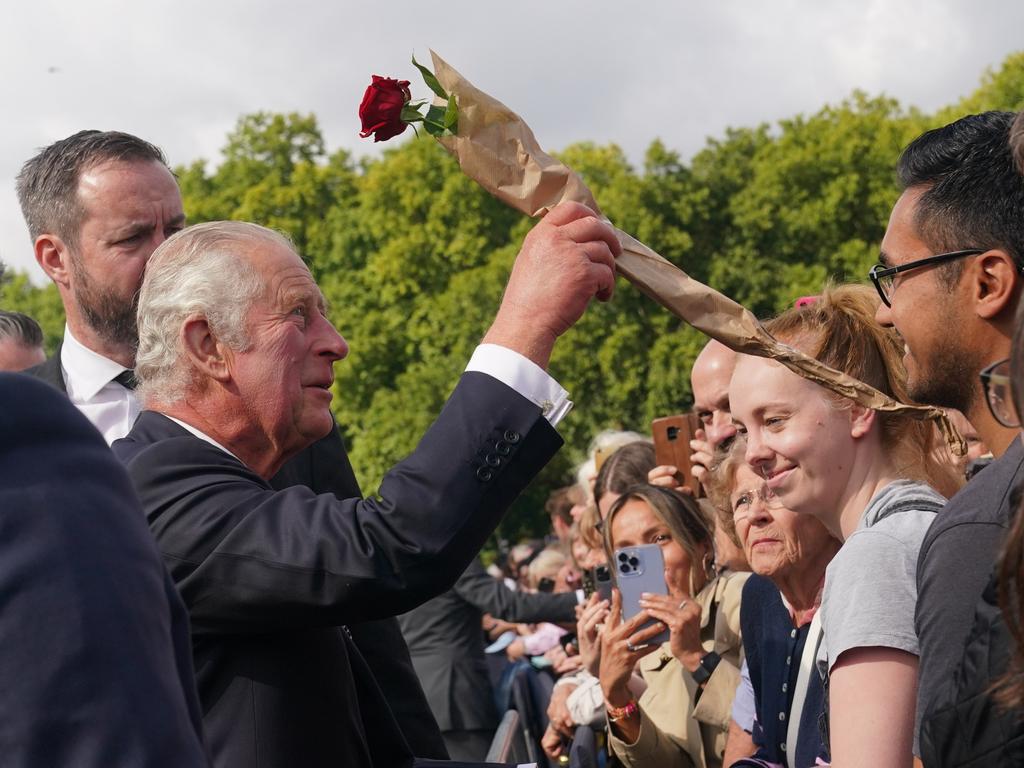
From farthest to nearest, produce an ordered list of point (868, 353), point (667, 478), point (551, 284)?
point (667, 478) → point (868, 353) → point (551, 284)

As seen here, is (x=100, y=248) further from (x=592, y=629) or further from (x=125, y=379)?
(x=592, y=629)

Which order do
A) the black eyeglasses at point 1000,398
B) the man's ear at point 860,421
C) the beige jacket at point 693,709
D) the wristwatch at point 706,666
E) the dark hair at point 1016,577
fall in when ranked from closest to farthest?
the dark hair at point 1016,577 → the black eyeglasses at point 1000,398 → the man's ear at point 860,421 → the beige jacket at point 693,709 → the wristwatch at point 706,666

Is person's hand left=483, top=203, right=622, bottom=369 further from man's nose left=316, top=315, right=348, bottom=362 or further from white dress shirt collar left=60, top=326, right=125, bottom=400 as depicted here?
white dress shirt collar left=60, top=326, right=125, bottom=400

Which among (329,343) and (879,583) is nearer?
(879,583)

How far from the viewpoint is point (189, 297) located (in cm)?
283

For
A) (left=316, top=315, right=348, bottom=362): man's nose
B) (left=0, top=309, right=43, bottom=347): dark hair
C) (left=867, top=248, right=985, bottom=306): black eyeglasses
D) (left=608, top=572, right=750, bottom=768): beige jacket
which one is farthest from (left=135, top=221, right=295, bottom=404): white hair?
(left=0, top=309, right=43, bottom=347): dark hair

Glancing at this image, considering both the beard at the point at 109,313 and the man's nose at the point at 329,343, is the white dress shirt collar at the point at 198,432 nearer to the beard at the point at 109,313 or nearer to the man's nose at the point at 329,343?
the man's nose at the point at 329,343

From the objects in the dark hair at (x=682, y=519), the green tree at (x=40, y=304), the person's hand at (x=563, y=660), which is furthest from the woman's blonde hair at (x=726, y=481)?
the green tree at (x=40, y=304)

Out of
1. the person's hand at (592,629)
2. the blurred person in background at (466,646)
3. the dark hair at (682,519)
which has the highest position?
the dark hair at (682,519)

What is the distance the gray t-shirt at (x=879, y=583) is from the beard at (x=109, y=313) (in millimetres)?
2406

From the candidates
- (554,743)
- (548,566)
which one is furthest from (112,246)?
(548,566)

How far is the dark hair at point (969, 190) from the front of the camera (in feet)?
8.51

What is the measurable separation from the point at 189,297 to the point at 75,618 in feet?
5.01

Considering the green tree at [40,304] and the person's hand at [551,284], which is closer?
the person's hand at [551,284]
